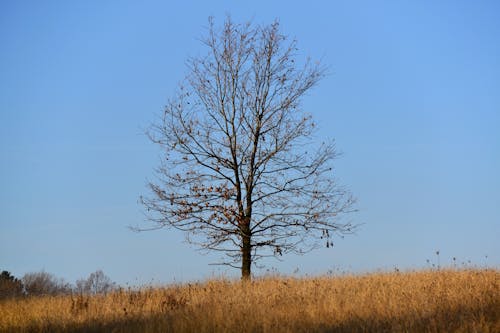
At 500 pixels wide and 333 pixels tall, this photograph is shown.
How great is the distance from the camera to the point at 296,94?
18.0 meters

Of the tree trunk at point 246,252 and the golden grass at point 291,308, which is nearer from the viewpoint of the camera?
the golden grass at point 291,308

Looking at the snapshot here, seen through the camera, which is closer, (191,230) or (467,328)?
(467,328)

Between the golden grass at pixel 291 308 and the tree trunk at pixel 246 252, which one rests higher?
the tree trunk at pixel 246 252

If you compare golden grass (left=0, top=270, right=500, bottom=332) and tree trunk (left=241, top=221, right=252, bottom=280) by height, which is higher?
tree trunk (left=241, top=221, right=252, bottom=280)

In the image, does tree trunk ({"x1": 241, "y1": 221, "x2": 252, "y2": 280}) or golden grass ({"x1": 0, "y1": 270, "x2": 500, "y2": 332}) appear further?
tree trunk ({"x1": 241, "y1": 221, "x2": 252, "y2": 280})

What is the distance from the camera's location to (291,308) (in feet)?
36.6

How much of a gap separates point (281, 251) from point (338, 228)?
1.99 metres

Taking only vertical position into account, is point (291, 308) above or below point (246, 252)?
below

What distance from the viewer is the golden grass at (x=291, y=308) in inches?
372

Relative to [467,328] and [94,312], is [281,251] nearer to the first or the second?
[94,312]

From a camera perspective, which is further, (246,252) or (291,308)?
(246,252)

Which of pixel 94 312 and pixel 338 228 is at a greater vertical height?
pixel 338 228

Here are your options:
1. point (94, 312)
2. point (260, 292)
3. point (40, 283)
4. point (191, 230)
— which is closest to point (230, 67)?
point (191, 230)

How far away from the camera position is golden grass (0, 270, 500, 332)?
31.0 feet
